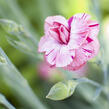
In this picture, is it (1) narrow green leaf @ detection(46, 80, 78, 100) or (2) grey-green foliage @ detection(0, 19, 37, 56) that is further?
(2) grey-green foliage @ detection(0, 19, 37, 56)

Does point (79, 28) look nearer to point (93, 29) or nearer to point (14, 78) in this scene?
point (93, 29)

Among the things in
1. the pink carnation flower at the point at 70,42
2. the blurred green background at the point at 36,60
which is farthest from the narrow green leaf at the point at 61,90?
the blurred green background at the point at 36,60

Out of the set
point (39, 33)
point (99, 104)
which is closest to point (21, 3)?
point (39, 33)

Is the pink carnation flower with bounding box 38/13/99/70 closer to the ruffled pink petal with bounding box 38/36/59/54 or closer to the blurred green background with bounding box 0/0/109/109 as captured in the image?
the ruffled pink petal with bounding box 38/36/59/54

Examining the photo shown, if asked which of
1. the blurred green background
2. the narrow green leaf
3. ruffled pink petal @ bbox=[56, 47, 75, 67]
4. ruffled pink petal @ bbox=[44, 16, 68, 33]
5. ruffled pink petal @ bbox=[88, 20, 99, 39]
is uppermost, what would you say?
ruffled pink petal @ bbox=[44, 16, 68, 33]

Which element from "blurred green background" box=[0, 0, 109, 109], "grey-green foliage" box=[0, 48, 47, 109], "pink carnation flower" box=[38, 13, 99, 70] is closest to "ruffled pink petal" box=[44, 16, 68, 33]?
"pink carnation flower" box=[38, 13, 99, 70]

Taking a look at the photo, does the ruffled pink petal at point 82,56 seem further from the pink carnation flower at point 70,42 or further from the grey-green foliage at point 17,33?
the grey-green foliage at point 17,33

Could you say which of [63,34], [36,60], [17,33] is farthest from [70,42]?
[36,60]
